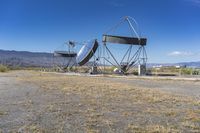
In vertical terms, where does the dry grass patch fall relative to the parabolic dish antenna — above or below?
below

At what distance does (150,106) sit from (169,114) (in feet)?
6.62

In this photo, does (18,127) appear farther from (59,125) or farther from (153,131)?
(153,131)

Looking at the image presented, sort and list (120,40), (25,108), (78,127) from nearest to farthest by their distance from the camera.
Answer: (78,127) → (25,108) → (120,40)

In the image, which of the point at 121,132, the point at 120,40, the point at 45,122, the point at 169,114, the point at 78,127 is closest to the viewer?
the point at 121,132

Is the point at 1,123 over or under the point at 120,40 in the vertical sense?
under

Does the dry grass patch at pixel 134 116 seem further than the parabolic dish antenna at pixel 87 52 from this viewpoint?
No

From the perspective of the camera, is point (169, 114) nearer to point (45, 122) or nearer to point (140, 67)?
point (45, 122)

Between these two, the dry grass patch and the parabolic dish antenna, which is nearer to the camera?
the dry grass patch

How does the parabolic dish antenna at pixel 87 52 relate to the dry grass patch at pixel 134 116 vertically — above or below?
above

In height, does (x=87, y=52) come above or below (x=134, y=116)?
above

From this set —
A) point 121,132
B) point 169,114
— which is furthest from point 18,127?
point 169,114

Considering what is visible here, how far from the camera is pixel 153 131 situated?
314 inches

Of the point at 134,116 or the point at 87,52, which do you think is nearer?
the point at 134,116

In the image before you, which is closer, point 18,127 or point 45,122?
point 18,127
